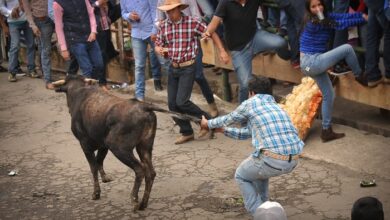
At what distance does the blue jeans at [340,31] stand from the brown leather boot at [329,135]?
3.39 feet

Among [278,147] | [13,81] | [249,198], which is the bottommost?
[13,81]

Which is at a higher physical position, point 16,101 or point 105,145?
point 105,145

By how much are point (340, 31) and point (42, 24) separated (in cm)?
601

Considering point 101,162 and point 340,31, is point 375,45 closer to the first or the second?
point 340,31

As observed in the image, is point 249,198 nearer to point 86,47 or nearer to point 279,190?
point 279,190

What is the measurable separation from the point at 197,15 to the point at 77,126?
277 cm

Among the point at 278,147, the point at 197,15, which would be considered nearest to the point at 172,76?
the point at 197,15

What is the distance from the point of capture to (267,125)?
6.35 m

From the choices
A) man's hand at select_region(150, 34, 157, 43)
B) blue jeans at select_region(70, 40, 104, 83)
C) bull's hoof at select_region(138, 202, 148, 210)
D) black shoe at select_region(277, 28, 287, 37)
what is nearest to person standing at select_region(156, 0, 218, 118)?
Answer: man's hand at select_region(150, 34, 157, 43)

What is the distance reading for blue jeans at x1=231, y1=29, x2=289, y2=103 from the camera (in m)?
9.43

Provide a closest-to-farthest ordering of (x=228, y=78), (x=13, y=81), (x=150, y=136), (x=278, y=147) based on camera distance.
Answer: (x=278, y=147), (x=150, y=136), (x=228, y=78), (x=13, y=81)

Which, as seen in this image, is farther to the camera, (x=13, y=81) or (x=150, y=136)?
(x=13, y=81)

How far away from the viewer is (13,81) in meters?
13.9

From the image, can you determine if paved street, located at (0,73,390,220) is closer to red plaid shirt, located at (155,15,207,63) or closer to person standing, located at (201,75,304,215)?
person standing, located at (201,75,304,215)
